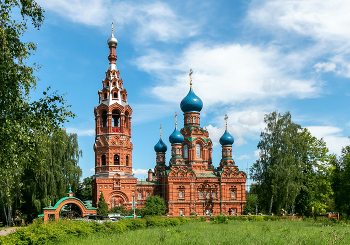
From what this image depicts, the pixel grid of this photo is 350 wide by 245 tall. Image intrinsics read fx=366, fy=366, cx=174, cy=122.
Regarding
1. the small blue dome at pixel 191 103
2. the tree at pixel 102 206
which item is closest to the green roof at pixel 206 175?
the small blue dome at pixel 191 103

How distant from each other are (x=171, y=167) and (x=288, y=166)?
12517mm

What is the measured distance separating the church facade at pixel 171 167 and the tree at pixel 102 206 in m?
1.91

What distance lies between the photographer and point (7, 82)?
10.8 metres

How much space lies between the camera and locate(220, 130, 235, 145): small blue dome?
4309 cm

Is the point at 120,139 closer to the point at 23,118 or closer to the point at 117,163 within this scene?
the point at 117,163

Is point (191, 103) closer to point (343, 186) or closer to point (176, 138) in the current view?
point (176, 138)

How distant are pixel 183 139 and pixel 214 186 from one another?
637 cm

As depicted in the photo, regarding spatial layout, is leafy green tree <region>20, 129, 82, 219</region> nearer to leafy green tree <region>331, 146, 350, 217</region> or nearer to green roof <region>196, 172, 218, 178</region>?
green roof <region>196, 172, 218, 178</region>

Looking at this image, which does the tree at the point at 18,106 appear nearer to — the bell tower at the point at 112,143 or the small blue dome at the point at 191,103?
the bell tower at the point at 112,143

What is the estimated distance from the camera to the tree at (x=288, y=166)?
33.2 m

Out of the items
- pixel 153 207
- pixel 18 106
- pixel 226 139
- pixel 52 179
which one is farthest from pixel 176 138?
→ pixel 18 106

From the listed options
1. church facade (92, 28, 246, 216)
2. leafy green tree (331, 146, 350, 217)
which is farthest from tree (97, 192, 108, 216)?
leafy green tree (331, 146, 350, 217)

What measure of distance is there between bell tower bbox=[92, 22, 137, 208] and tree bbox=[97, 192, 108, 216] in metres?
1.91

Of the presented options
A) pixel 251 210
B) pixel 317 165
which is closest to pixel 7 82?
pixel 317 165
